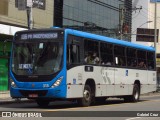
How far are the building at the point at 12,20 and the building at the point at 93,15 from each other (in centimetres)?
308

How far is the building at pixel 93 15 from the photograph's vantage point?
42.4 metres

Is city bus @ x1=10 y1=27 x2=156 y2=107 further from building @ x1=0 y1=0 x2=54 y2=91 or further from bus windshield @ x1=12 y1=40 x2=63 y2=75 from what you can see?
building @ x1=0 y1=0 x2=54 y2=91

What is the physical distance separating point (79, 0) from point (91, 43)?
83.4ft

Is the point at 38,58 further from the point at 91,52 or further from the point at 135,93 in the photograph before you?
the point at 135,93

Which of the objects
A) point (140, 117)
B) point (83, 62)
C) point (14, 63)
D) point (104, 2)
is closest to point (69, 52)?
point (83, 62)

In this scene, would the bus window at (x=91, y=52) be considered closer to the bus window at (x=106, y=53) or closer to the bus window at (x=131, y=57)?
the bus window at (x=106, y=53)

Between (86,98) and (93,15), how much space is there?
97.3 ft

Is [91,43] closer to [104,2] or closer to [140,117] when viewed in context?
[140,117]

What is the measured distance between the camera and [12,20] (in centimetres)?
3275

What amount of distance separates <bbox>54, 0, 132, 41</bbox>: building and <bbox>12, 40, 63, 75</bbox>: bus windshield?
68.2 ft

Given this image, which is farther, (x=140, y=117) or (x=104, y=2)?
(x=104, y=2)

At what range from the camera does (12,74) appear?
1948cm

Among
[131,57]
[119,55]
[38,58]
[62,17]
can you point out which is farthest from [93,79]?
[62,17]

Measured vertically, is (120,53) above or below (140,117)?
above
